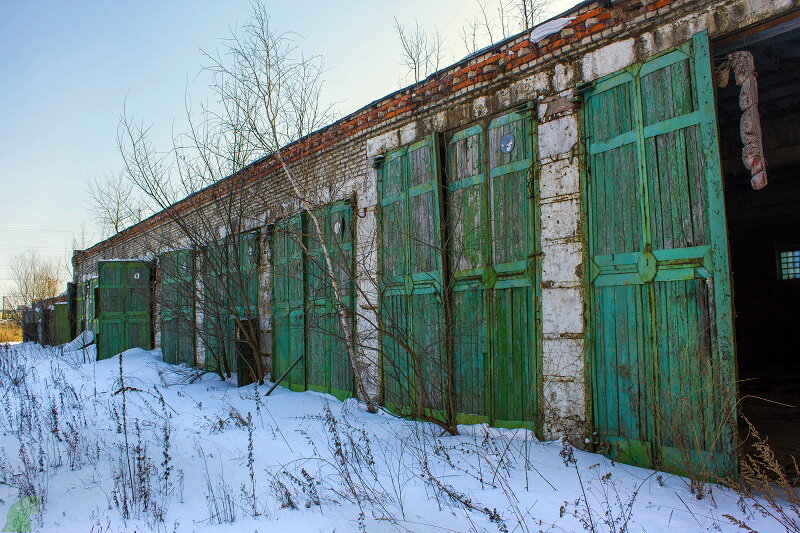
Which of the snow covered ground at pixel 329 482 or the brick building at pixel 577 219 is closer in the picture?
the snow covered ground at pixel 329 482

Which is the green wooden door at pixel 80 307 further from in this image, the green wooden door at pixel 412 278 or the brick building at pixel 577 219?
the green wooden door at pixel 412 278

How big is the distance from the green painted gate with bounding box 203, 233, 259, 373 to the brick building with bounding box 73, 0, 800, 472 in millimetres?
2505

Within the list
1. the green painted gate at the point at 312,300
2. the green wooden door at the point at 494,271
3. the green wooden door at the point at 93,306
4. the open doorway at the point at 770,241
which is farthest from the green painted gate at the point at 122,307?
the open doorway at the point at 770,241

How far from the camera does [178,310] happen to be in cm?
1033

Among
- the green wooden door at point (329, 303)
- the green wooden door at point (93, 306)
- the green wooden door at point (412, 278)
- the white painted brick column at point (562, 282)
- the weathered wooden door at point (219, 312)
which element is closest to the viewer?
the white painted brick column at point (562, 282)

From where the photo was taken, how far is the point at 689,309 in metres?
3.61

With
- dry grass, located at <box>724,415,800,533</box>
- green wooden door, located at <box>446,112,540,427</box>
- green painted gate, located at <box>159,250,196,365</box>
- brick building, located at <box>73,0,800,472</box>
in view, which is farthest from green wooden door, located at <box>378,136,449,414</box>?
green painted gate, located at <box>159,250,196,365</box>

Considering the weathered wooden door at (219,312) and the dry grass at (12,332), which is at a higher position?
the weathered wooden door at (219,312)

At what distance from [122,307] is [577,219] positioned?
11.9m

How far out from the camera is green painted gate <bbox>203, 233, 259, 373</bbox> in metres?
8.80

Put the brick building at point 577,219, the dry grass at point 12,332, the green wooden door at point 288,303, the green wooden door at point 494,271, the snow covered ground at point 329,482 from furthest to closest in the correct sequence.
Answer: the dry grass at point 12,332 → the green wooden door at point 288,303 → the green wooden door at point 494,271 → the brick building at point 577,219 → the snow covered ground at point 329,482

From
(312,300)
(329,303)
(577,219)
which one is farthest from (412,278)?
(312,300)

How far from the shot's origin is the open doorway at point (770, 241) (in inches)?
189

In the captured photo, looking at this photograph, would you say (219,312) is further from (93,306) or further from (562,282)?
(562,282)
